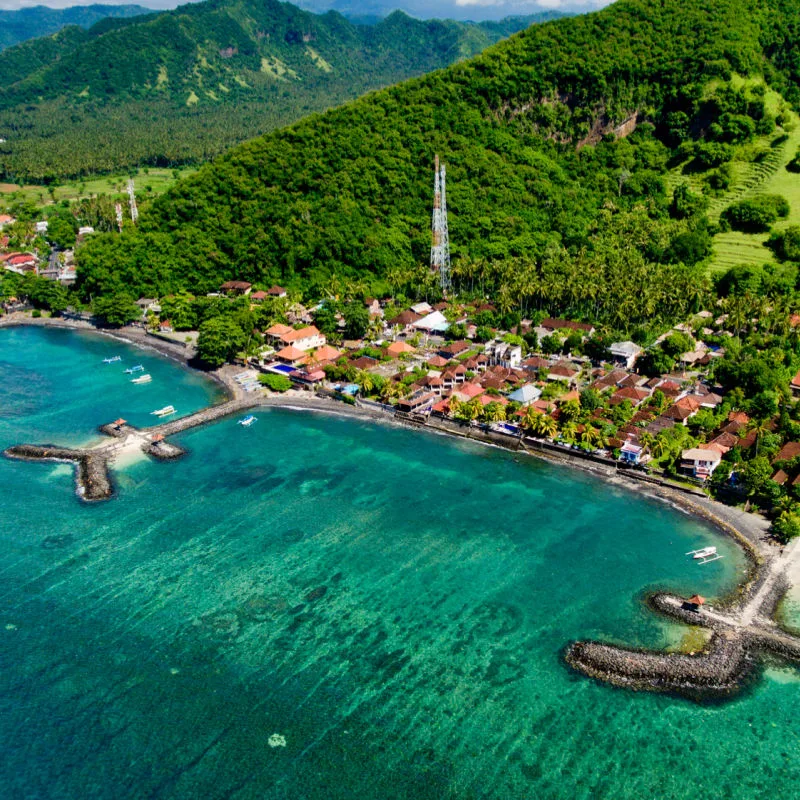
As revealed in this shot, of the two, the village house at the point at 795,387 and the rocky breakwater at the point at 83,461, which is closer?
the rocky breakwater at the point at 83,461

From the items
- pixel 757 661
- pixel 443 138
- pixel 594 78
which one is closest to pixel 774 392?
pixel 757 661

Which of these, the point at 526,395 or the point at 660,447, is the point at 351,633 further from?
the point at 526,395

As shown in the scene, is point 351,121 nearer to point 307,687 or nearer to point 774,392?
point 774,392

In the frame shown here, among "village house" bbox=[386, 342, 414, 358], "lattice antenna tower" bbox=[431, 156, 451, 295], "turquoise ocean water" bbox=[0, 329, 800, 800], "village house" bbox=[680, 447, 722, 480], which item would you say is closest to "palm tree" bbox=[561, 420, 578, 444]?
"turquoise ocean water" bbox=[0, 329, 800, 800]

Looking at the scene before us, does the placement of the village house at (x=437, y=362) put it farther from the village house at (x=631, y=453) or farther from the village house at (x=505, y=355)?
the village house at (x=631, y=453)

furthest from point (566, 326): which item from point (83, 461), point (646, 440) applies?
point (83, 461)

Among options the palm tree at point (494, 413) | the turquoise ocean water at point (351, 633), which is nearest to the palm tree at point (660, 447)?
the turquoise ocean water at point (351, 633)
